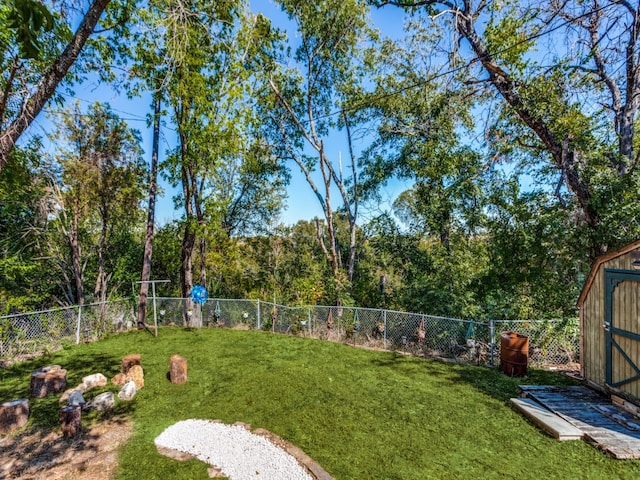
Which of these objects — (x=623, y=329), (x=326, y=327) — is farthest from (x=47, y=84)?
(x=623, y=329)

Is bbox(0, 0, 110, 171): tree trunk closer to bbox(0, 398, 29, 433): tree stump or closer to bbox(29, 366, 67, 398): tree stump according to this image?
bbox(0, 398, 29, 433): tree stump

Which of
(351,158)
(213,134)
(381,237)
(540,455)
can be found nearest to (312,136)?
(351,158)

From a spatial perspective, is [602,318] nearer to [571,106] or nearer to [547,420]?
[547,420]

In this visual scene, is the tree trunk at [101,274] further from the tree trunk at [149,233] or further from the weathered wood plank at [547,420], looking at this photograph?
the weathered wood plank at [547,420]

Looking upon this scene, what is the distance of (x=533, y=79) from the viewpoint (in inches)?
297

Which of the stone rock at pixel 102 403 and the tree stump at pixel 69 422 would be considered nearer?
the tree stump at pixel 69 422

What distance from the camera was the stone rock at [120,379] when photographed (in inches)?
230

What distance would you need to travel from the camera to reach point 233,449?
3.86 meters

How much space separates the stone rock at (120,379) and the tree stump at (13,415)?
1.37 meters

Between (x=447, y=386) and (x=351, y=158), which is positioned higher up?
(x=351, y=158)

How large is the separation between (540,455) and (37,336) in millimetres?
10829

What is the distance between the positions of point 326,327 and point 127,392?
5448 mm

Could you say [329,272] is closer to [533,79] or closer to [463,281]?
[463,281]

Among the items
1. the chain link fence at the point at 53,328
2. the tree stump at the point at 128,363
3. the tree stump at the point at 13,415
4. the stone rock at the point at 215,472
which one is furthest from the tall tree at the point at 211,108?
the stone rock at the point at 215,472
